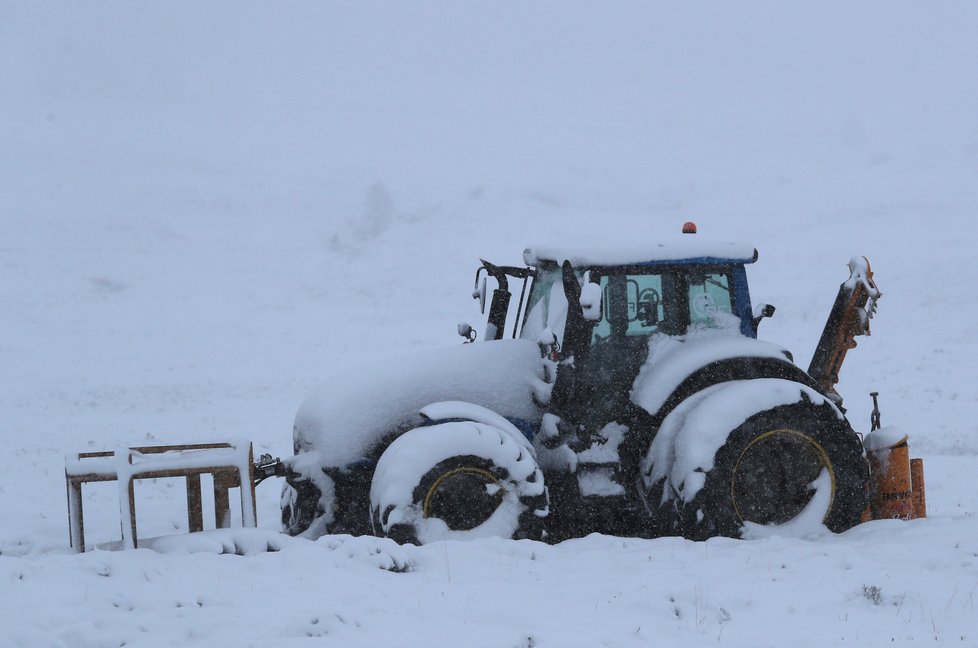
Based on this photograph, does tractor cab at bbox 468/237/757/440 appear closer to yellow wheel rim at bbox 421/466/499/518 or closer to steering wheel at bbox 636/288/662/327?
steering wheel at bbox 636/288/662/327

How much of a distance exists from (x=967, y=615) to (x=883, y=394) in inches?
614

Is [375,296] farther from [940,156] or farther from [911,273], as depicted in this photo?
[940,156]

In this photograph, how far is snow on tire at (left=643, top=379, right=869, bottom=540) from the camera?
619cm

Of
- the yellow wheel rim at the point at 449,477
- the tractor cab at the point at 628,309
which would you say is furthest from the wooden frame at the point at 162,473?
the tractor cab at the point at 628,309

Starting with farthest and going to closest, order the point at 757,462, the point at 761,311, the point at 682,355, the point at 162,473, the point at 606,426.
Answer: the point at 761,311
the point at 606,426
the point at 682,355
the point at 757,462
the point at 162,473

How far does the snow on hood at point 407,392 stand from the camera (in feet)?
21.1

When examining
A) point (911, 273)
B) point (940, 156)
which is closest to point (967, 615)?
point (911, 273)

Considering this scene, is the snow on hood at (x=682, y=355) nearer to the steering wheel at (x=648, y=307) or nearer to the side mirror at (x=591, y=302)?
the steering wheel at (x=648, y=307)

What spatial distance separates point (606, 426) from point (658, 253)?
1.34 meters

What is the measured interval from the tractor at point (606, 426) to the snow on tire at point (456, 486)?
0.01m

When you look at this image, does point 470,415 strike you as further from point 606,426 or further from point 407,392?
point 606,426

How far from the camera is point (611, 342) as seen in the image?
6.82 metres

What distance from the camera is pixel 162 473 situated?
225 inches

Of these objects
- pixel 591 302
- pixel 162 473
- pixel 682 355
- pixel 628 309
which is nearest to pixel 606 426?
pixel 682 355
